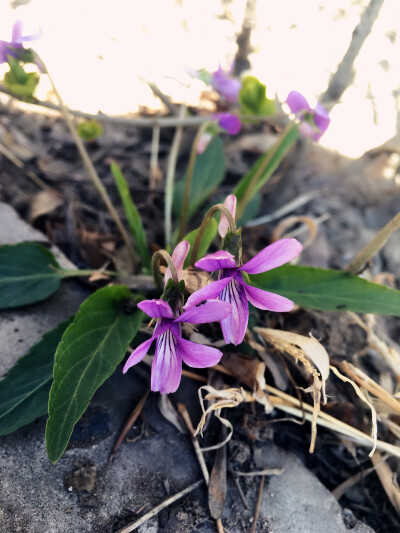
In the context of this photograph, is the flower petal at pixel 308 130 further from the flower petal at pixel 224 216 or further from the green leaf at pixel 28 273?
the green leaf at pixel 28 273

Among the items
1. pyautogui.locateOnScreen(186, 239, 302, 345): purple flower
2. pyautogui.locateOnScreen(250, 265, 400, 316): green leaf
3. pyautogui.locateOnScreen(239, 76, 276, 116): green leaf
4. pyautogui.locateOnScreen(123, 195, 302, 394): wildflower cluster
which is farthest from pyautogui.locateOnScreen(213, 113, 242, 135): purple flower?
pyautogui.locateOnScreen(186, 239, 302, 345): purple flower

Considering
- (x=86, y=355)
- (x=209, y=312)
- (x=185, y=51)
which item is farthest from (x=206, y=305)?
(x=185, y=51)

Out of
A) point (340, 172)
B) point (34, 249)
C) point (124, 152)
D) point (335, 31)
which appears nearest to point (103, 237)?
point (34, 249)

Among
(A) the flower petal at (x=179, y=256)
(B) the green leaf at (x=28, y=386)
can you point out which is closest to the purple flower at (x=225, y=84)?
(A) the flower petal at (x=179, y=256)

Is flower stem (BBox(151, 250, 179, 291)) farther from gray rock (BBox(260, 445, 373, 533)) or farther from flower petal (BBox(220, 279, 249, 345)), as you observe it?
gray rock (BBox(260, 445, 373, 533))

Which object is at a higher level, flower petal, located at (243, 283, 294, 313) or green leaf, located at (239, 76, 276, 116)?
green leaf, located at (239, 76, 276, 116)

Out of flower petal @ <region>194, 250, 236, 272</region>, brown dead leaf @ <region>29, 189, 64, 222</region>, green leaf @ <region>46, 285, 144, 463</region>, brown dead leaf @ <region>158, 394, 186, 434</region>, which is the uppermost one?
flower petal @ <region>194, 250, 236, 272</region>

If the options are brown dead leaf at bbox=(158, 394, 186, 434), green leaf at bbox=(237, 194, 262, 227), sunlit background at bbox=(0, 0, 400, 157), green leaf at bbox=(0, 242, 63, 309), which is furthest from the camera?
sunlit background at bbox=(0, 0, 400, 157)

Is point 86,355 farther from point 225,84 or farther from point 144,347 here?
point 225,84
